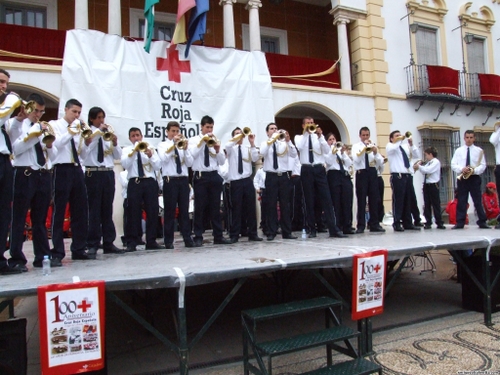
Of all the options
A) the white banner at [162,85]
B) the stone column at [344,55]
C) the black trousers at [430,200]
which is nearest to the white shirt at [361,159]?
the black trousers at [430,200]

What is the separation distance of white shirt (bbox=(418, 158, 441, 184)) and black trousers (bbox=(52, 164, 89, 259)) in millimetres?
6397

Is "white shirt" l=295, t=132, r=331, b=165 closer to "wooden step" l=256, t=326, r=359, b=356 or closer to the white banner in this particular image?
"wooden step" l=256, t=326, r=359, b=356

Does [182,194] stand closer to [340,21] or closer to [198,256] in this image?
[198,256]

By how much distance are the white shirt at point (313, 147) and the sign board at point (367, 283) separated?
265cm

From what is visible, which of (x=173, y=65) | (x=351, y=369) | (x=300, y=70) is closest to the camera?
(x=351, y=369)

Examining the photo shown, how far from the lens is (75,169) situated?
4.94 metres

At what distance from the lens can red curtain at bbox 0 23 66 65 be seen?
33.6 ft

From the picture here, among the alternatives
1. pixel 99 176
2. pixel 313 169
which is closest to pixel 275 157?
pixel 313 169

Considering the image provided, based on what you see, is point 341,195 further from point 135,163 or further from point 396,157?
point 135,163

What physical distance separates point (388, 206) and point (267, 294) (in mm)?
8004

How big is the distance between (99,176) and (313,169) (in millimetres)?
3264

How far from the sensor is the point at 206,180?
6.37 meters

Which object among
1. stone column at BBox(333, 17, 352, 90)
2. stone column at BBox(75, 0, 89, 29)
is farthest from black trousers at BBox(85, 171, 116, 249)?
stone column at BBox(333, 17, 352, 90)

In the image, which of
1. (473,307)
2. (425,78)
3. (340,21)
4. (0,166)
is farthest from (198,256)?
(425,78)
